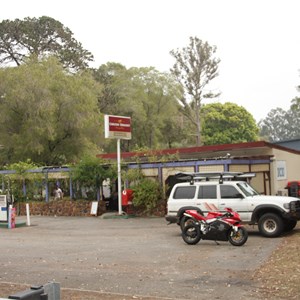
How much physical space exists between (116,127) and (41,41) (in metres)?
33.2

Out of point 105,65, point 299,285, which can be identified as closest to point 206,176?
point 299,285

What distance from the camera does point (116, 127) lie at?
1023 inches

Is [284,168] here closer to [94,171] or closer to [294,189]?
[294,189]

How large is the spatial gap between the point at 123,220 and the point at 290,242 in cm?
1129

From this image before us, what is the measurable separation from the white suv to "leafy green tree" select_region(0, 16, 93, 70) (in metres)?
38.1

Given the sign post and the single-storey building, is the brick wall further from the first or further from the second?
the single-storey building

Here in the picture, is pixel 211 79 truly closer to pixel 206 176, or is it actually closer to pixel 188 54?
pixel 188 54

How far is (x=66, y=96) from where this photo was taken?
3762cm

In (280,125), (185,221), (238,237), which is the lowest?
(238,237)

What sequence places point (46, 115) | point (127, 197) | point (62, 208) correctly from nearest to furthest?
1. point (127, 197)
2. point (62, 208)
3. point (46, 115)

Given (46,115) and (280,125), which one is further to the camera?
(280,125)

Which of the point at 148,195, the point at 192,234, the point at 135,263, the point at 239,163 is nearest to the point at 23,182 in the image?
the point at 148,195

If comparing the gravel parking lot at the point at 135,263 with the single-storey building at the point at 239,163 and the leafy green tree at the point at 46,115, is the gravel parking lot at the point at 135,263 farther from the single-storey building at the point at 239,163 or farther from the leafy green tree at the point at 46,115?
the leafy green tree at the point at 46,115

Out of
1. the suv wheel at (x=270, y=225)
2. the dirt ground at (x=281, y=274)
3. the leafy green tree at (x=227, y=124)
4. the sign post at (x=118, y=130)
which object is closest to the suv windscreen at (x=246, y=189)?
the suv wheel at (x=270, y=225)
